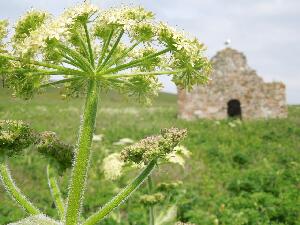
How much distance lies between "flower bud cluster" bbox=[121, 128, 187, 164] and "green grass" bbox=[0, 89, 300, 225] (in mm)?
3610

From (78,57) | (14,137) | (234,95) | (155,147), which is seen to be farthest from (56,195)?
(234,95)

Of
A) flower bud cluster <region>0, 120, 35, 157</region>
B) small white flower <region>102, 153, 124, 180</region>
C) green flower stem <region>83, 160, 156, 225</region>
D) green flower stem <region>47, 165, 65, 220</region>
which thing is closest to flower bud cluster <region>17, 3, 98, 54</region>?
flower bud cluster <region>0, 120, 35, 157</region>

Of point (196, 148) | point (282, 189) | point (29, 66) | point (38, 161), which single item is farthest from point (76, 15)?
point (196, 148)

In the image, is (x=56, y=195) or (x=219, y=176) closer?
(x=56, y=195)

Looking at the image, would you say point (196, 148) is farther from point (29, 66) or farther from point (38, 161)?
point (29, 66)

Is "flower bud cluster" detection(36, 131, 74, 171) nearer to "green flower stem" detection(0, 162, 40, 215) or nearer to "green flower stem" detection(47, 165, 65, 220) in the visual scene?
"green flower stem" detection(47, 165, 65, 220)

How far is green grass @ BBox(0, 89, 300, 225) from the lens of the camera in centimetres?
1248

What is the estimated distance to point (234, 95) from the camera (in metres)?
32.4

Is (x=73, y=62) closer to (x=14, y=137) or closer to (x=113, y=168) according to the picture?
(x=14, y=137)

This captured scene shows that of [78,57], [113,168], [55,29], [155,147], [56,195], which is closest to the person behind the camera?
[55,29]

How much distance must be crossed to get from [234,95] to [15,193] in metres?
29.7

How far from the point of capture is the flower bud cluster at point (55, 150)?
Result: 3.84m

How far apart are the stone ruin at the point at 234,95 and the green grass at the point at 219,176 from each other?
12.1ft

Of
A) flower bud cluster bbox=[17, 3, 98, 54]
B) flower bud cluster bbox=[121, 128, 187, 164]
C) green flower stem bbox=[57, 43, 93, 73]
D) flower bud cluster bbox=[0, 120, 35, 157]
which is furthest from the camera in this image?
flower bud cluster bbox=[0, 120, 35, 157]
